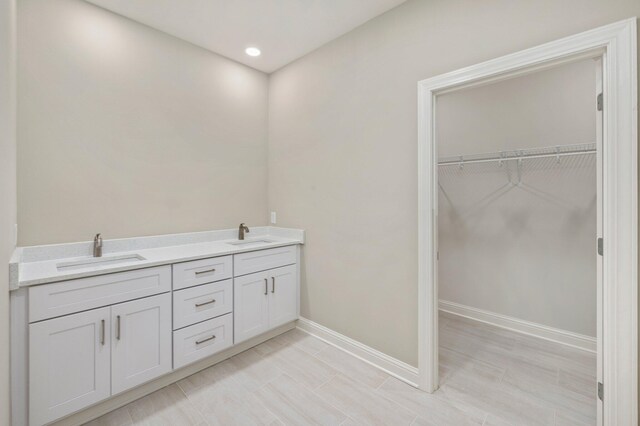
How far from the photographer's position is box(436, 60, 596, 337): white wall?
240cm

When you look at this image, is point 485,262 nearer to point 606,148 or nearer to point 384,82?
point 606,148

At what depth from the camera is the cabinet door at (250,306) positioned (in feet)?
7.41

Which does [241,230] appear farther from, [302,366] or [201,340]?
[302,366]

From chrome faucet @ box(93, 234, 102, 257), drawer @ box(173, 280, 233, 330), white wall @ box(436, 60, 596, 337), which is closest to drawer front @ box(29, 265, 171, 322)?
drawer @ box(173, 280, 233, 330)

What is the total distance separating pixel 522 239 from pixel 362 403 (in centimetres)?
213

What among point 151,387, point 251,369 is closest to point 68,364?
point 151,387

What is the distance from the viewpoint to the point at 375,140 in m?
2.21

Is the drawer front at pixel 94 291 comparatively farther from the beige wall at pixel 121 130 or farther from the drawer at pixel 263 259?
the beige wall at pixel 121 130

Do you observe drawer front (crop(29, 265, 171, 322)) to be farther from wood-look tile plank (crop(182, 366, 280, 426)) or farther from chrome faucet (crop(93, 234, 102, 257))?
wood-look tile plank (crop(182, 366, 280, 426))

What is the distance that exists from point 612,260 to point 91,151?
316 centimetres

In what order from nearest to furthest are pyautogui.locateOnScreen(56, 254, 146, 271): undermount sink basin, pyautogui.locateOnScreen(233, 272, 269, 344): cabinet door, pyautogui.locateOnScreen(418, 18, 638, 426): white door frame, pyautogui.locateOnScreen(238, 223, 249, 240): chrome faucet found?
pyautogui.locateOnScreen(418, 18, 638, 426): white door frame → pyautogui.locateOnScreen(56, 254, 146, 271): undermount sink basin → pyautogui.locateOnScreen(233, 272, 269, 344): cabinet door → pyautogui.locateOnScreen(238, 223, 249, 240): chrome faucet

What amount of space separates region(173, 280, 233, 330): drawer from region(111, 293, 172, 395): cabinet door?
65 mm

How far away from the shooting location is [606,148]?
131cm

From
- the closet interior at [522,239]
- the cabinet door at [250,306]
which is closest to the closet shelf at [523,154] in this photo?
the closet interior at [522,239]
